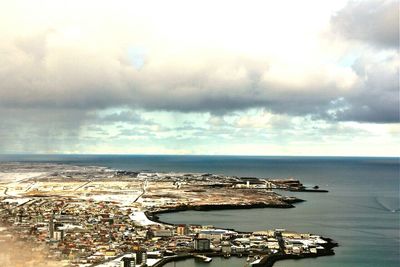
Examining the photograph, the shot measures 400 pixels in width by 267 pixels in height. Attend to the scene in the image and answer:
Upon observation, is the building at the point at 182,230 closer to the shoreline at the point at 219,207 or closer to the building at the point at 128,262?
the building at the point at 128,262

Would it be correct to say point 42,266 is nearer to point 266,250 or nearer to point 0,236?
point 0,236

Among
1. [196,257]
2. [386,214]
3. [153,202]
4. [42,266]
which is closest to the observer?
[42,266]

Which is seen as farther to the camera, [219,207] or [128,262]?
[219,207]

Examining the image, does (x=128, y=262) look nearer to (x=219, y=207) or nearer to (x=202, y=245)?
(x=202, y=245)

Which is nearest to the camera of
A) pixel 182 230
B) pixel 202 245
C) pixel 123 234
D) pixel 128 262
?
pixel 128 262

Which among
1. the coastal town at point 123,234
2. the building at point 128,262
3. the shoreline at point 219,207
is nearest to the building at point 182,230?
the coastal town at point 123,234

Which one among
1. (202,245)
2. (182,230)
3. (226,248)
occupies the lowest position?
(226,248)

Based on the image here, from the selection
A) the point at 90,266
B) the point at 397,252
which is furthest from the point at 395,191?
the point at 90,266

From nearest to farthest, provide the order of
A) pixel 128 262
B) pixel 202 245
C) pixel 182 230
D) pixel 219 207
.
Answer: pixel 128 262
pixel 202 245
pixel 182 230
pixel 219 207

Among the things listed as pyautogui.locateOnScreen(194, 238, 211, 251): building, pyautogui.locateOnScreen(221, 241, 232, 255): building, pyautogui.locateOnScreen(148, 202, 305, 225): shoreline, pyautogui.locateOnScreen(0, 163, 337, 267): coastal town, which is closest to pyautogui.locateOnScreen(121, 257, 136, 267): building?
pyautogui.locateOnScreen(0, 163, 337, 267): coastal town

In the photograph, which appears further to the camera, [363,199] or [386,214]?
[363,199]

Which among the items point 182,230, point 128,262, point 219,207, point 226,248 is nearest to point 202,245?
point 226,248
